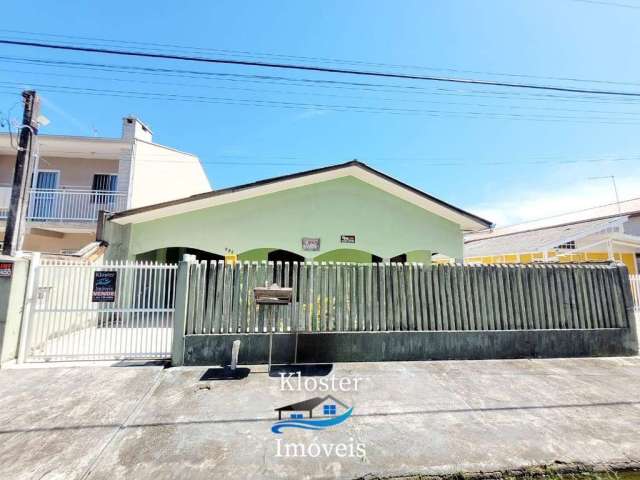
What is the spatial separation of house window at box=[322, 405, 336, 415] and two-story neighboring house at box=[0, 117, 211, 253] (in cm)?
1149

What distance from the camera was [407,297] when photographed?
6.40 m

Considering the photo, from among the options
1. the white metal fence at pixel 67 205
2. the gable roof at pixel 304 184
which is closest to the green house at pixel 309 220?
the gable roof at pixel 304 184

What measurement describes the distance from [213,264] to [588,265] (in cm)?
833

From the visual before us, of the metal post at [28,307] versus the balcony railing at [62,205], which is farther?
the balcony railing at [62,205]

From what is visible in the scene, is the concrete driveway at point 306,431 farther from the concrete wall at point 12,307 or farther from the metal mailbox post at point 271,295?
the metal mailbox post at point 271,295

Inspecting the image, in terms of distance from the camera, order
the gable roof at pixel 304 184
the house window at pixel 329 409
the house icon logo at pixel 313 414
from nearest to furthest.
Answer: the house icon logo at pixel 313 414, the house window at pixel 329 409, the gable roof at pixel 304 184

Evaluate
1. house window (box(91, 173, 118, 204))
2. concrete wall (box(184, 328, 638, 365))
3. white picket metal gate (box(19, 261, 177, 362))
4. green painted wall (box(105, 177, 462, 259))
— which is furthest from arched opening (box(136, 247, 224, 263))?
concrete wall (box(184, 328, 638, 365))

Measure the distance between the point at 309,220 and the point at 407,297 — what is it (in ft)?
16.7

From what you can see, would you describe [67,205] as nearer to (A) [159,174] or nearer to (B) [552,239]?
(A) [159,174]

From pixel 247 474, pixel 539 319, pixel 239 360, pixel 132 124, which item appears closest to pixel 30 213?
pixel 132 124

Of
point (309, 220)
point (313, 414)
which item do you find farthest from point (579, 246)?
point (313, 414)

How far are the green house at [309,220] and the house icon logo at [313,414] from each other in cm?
635

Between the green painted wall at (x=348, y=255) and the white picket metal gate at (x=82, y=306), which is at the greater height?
the green painted wall at (x=348, y=255)

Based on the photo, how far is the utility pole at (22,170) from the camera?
604 centimetres
